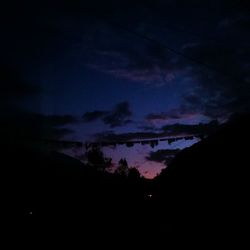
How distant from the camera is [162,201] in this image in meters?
13.2

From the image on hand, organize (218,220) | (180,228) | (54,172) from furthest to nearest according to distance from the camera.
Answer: (54,172)
(180,228)
(218,220)

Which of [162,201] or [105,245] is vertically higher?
[162,201]

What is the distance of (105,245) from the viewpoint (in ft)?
51.9

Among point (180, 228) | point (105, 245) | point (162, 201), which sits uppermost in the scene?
point (162, 201)

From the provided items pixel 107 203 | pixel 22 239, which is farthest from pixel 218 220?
pixel 107 203

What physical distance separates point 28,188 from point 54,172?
4.78 ft

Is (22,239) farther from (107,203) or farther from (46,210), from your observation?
(107,203)

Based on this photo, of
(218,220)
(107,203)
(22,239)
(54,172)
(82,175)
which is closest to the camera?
(218,220)

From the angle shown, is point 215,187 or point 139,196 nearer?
point 215,187

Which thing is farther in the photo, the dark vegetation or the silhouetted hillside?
the dark vegetation

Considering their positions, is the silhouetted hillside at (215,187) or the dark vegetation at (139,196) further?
the dark vegetation at (139,196)

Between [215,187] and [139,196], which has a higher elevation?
[215,187]

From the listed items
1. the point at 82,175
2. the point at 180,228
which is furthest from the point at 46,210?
the point at 180,228

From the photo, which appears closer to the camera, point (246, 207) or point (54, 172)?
point (246, 207)
